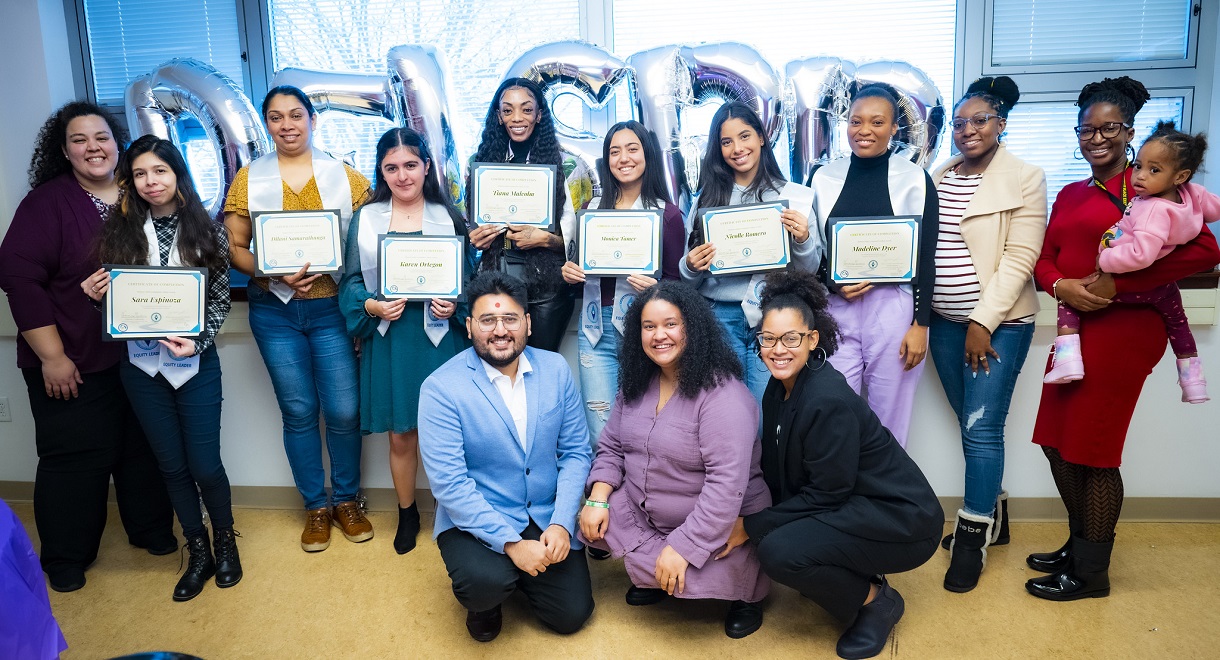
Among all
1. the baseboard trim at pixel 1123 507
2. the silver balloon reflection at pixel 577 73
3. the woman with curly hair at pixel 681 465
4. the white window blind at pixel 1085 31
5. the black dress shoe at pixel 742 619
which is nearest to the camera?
the woman with curly hair at pixel 681 465

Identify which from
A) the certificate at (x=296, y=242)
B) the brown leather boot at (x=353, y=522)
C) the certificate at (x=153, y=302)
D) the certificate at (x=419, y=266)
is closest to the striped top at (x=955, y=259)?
the certificate at (x=419, y=266)

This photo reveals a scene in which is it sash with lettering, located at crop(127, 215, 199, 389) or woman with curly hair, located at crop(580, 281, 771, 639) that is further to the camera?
sash with lettering, located at crop(127, 215, 199, 389)

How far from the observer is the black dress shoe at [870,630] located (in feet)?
7.23

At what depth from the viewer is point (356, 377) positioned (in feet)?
9.64

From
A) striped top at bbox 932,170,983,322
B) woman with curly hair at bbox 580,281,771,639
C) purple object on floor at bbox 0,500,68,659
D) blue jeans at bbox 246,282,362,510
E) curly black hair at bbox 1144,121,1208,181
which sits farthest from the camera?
blue jeans at bbox 246,282,362,510

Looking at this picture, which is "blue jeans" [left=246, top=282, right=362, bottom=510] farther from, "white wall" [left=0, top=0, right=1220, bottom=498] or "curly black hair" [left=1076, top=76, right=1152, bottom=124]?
"curly black hair" [left=1076, top=76, right=1152, bottom=124]

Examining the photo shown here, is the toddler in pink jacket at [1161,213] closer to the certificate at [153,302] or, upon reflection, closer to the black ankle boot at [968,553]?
the black ankle boot at [968,553]

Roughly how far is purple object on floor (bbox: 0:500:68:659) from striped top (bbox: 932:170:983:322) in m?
2.48

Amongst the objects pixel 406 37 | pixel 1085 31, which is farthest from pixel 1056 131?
pixel 406 37

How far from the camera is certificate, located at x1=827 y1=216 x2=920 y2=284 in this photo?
2441 millimetres

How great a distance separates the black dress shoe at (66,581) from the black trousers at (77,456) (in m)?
0.01

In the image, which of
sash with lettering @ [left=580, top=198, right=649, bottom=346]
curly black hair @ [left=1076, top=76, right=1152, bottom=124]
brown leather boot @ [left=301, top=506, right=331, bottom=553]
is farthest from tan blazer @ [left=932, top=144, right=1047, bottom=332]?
brown leather boot @ [left=301, top=506, right=331, bottom=553]

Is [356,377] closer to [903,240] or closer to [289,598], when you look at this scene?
[289,598]

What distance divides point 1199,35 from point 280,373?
4.04 meters
